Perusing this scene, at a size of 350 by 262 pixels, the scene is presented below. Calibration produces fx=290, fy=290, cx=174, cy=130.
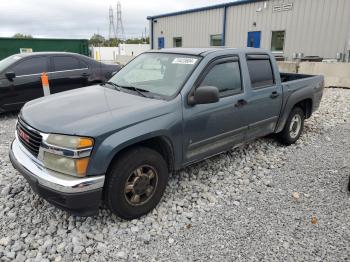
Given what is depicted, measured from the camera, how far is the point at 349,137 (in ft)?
19.0

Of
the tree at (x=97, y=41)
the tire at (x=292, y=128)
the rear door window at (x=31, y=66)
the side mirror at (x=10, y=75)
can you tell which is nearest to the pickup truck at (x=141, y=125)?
the tire at (x=292, y=128)

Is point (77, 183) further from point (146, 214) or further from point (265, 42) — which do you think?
point (265, 42)

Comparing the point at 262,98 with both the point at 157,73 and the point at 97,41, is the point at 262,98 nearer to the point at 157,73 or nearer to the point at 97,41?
the point at 157,73

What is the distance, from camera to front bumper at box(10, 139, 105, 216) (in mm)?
2551

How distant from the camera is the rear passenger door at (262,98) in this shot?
417cm

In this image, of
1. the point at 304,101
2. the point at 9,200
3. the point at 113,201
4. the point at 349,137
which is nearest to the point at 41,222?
the point at 9,200

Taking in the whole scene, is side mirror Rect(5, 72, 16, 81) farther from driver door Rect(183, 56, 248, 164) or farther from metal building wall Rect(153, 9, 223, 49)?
metal building wall Rect(153, 9, 223, 49)

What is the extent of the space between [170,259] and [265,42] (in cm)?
1702

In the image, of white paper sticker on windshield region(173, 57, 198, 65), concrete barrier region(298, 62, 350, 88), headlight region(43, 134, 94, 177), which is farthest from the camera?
concrete barrier region(298, 62, 350, 88)

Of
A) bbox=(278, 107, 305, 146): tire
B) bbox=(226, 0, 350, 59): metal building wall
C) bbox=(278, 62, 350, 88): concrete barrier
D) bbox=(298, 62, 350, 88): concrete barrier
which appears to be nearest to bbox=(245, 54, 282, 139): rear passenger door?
bbox=(278, 107, 305, 146): tire

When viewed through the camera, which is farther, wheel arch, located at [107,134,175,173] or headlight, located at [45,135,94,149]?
wheel arch, located at [107,134,175,173]

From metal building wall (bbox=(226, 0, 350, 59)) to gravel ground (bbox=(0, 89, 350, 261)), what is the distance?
478 inches

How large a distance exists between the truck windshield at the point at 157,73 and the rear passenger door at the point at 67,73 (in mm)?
3769

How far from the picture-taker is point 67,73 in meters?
7.54
